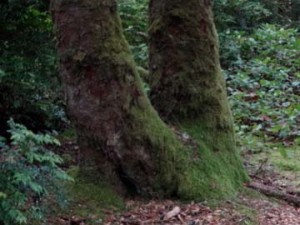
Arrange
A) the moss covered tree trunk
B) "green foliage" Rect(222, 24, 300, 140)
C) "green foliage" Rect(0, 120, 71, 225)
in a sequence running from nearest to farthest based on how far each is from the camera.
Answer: "green foliage" Rect(0, 120, 71, 225) → the moss covered tree trunk → "green foliage" Rect(222, 24, 300, 140)

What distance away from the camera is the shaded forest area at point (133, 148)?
337 centimetres

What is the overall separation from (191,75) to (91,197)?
1483 millimetres

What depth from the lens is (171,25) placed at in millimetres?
4953

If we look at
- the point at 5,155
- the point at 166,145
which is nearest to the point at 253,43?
the point at 166,145

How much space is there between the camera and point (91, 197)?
4152mm

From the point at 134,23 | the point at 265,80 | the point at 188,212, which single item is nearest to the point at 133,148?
the point at 188,212

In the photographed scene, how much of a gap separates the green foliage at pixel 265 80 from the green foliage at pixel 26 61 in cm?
306

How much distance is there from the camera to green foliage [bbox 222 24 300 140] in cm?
828

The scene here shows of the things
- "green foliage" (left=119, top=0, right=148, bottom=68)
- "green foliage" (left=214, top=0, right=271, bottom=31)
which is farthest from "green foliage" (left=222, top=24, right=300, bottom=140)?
"green foliage" (left=119, top=0, right=148, bottom=68)

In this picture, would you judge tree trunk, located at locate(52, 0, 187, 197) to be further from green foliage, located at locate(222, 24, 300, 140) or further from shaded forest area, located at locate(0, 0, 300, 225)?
green foliage, located at locate(222, 24, 300, 140)

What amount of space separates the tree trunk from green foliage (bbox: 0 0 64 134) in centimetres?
179

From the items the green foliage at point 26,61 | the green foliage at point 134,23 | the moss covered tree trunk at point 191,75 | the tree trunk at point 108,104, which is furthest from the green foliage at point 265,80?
the tree trunk at point 108,104

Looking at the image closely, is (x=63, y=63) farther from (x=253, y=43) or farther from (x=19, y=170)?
(x=253, y=43)

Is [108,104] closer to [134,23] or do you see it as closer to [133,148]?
[133,148]
